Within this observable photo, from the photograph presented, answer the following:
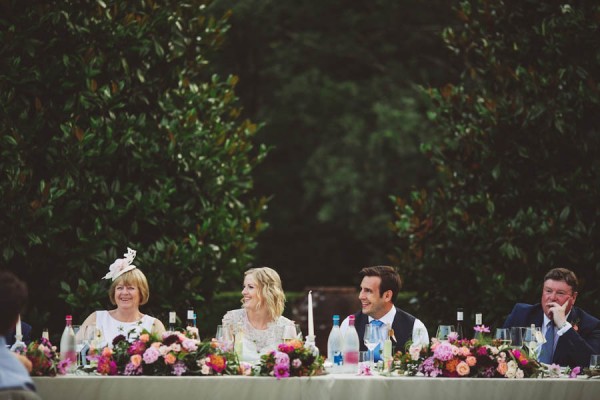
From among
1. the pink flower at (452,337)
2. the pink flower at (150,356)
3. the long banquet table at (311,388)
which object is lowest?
the long banquet table at (311,388)

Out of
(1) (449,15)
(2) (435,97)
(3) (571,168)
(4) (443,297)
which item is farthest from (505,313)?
(1) (449,15)

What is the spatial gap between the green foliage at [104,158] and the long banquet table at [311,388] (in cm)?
314

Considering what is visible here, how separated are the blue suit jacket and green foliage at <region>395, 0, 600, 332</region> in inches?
64.9

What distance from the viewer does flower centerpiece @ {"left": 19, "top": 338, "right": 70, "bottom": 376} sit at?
252 inches

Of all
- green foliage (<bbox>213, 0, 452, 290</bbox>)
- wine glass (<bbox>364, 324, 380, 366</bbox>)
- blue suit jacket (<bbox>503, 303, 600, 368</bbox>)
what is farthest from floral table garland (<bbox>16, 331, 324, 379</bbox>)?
green foliage (<bbox>213, 0, 452, 290</bbox>)

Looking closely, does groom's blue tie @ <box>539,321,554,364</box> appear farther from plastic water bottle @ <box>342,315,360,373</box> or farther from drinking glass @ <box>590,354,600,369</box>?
plastic water bottle @ <box>342,315,360,373</box>

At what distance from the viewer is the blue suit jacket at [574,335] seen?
7.38m

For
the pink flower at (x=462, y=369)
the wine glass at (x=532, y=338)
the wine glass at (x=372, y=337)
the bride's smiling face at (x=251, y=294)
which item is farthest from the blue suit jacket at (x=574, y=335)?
the bride's smiling face at (x=251, y=294)

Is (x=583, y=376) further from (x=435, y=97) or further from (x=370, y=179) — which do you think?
(x=370, y=179)

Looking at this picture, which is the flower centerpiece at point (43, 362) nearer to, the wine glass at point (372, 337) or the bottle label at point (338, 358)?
the bottle label at point (338, 358)

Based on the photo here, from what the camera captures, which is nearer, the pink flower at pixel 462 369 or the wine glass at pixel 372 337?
the pink flower at pixel 462 369

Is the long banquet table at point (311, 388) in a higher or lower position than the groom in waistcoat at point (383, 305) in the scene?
lower

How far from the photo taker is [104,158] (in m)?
9.74

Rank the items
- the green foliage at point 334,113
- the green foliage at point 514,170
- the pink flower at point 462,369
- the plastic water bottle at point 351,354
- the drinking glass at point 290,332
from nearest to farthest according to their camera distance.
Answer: the pink flower at point 462,369, the plastic water bottle at point 351,354, the drinking glass at point 290,332, the green foliage at point 514,170, the green foliage at point 334,113
